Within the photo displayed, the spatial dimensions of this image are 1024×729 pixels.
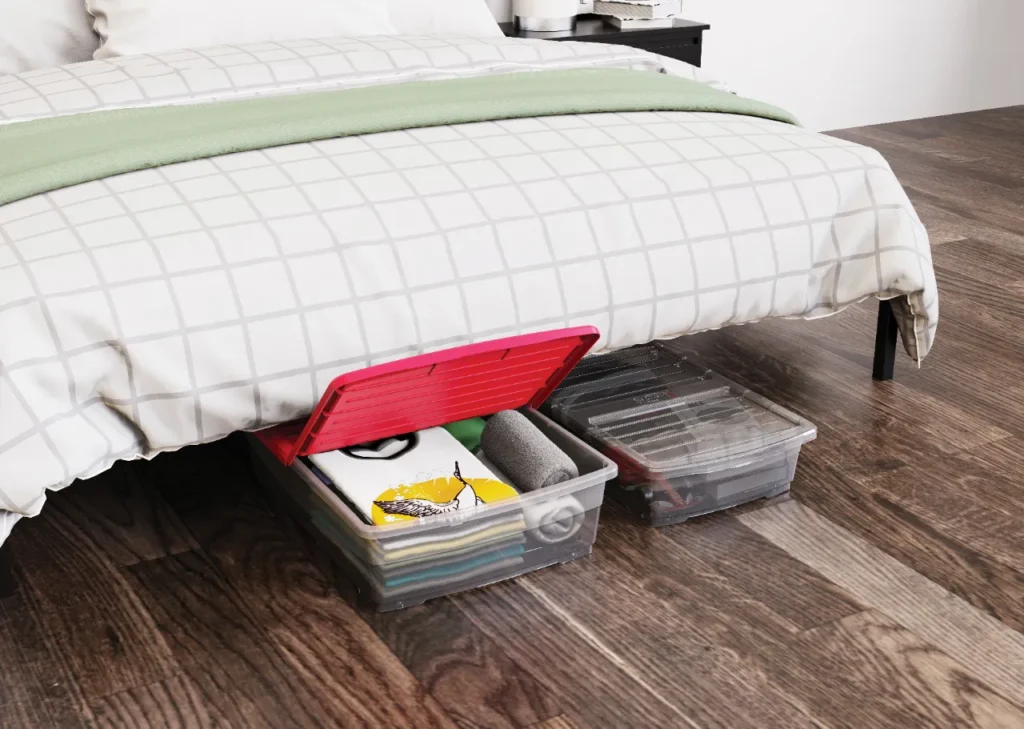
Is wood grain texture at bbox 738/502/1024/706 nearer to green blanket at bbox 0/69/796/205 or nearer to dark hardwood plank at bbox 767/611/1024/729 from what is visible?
dark hardwood plank at bbox 767/611/1024/729

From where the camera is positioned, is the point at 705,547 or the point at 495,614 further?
the point at 705,547

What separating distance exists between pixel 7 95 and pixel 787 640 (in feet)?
4.86

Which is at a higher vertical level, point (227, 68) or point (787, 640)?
point (227, 68)

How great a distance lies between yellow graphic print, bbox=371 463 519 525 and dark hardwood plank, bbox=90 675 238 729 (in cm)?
30

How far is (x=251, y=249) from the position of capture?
5.16 ft

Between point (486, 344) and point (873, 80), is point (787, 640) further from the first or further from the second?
point (873, 80)

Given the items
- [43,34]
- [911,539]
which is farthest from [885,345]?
[43,34]

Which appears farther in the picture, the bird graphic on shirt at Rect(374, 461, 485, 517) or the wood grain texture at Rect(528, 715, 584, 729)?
the bird graphic on shirt at Rect(374, 461, 485, 517)

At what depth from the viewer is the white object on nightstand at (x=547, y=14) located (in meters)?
3.36

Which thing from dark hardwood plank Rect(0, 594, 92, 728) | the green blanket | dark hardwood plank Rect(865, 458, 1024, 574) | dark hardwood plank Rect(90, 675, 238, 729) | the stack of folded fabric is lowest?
dark hardwood plank Rect(865, 458, 1024, 574)

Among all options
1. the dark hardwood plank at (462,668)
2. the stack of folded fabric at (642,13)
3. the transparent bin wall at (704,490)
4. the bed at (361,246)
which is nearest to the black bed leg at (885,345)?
the bed at (361,246)

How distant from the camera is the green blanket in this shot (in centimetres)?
170

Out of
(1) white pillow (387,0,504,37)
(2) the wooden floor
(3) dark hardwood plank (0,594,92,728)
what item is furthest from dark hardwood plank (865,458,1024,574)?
(1) white pillow (387,0,504,37)

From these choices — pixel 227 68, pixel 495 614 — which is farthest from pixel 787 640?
pixel 227 68
